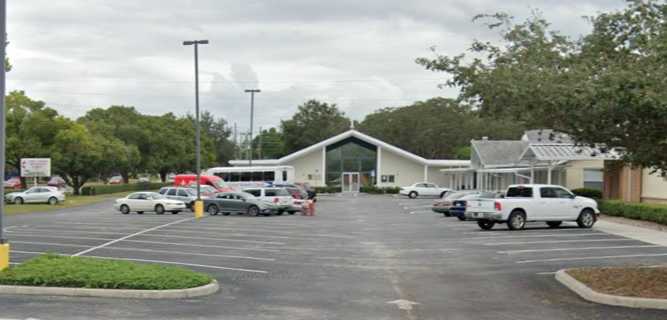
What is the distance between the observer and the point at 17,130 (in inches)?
2601

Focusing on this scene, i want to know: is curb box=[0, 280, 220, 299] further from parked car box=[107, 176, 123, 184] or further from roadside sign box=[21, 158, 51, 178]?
parked car box=[107, 176, 123, 184]

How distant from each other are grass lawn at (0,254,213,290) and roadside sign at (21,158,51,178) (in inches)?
1869

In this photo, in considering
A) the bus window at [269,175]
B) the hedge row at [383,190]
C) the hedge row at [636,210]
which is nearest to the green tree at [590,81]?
the hedge row at [636,210]

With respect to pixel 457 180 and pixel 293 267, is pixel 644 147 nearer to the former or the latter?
pixel 293 267

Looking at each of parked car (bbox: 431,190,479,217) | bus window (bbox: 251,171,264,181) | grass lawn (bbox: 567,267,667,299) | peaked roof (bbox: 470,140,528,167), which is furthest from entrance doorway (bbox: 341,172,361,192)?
grass lawn (bbox: 567,267,667,299)

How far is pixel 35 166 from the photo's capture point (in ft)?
197

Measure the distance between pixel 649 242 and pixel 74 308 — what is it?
17.6 metres

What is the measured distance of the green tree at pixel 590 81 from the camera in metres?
12.0

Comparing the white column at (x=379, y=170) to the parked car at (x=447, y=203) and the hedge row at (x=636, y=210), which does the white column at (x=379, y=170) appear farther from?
the hedge row at (x=636, y=210)

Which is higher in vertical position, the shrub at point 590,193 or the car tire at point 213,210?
the shrub at point 590,193

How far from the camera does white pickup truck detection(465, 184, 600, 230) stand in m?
29.3

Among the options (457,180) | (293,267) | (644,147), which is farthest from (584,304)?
(457,180)

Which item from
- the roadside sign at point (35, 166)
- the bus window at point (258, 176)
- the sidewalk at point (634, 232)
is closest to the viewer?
the sidewalk at point (634, 232)

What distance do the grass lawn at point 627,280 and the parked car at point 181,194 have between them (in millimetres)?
32755
